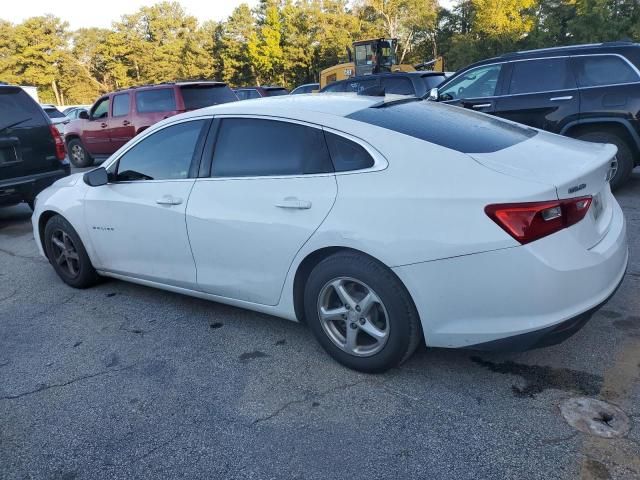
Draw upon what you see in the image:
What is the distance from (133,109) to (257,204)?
9.48 metres

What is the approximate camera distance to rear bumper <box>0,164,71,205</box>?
6926 mm

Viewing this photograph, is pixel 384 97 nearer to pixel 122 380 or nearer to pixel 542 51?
pixel 122 380

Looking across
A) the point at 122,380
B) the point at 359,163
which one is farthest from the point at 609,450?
Result: the point at 122,380

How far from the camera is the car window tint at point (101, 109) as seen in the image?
41.2ft

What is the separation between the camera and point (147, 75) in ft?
203

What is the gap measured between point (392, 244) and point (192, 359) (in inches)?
61.2

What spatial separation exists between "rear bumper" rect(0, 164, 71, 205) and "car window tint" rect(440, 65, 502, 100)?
5.56 m

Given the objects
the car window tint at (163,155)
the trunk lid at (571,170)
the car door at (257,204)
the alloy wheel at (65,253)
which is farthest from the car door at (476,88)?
the alloy wheel at (65,253)

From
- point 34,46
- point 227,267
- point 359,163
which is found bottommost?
point 227,267

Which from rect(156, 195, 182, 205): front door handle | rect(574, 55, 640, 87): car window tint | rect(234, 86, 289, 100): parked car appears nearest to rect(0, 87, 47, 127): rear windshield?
rect(156, 195, 182, 205): front door handle

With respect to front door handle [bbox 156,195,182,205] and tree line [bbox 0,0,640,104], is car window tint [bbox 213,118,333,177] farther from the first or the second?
tree line [bbox 0,0,640,104]

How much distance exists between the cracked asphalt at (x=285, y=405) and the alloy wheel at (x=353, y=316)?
0.18 m

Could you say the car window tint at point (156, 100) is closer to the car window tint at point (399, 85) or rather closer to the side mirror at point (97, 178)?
the car window tint at point (399, 85)

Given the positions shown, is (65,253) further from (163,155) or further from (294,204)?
(294,204)
